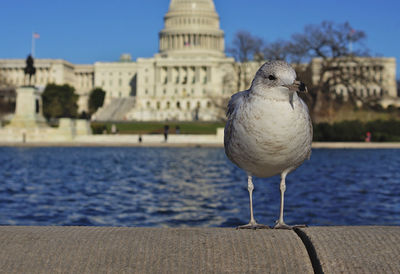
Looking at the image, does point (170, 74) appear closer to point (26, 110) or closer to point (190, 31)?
point (190, 31)

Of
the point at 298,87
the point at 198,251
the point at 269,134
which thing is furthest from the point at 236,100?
the point at 198,251

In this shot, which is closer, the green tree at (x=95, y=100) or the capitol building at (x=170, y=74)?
the capitol building at (x=170, y=74)

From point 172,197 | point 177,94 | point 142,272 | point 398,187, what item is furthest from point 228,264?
point 177,94

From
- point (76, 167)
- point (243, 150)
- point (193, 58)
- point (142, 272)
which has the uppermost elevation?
point (193, 58)

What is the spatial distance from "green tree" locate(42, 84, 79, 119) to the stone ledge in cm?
10228

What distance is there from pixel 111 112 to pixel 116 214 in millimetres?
110831

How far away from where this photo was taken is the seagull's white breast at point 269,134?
3475 mm

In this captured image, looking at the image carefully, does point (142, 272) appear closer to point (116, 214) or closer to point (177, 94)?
point (116, 214)

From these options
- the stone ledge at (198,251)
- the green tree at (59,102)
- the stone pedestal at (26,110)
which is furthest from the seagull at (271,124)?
the green tree at (59,102)

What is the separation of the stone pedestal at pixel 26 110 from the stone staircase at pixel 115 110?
2400 inches

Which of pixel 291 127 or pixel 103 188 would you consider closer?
pixel 291 127

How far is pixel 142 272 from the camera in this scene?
9.58ft

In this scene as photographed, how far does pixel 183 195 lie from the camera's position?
17766 millimetres

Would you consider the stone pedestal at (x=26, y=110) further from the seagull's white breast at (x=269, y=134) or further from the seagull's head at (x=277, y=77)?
the seagull's head at (x=277, y=77)
